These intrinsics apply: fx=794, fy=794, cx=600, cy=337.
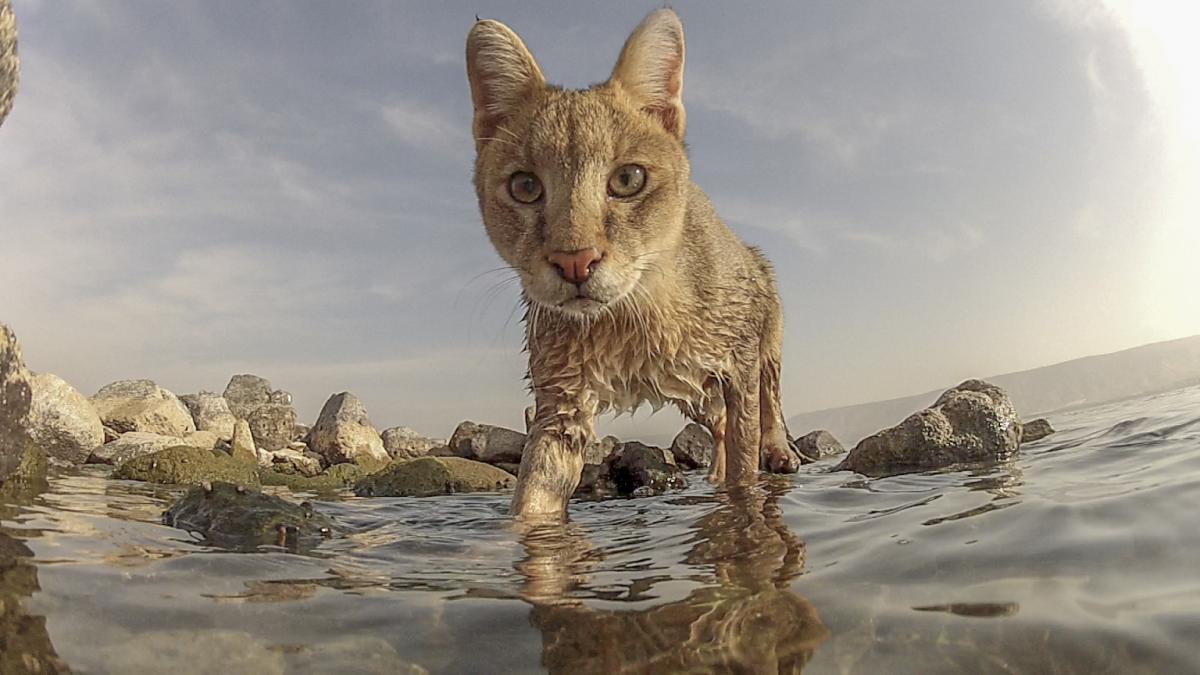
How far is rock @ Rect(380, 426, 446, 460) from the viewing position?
1678 cm

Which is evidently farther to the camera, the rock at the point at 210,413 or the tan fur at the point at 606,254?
the rock at the point at 210,413

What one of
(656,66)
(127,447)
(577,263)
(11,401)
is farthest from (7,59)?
(127,447)

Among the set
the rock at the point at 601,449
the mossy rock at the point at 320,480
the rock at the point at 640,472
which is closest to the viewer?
the rock at the point at 640,472

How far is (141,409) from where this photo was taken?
46.8 feet

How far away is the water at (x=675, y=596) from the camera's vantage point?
1.71 meters

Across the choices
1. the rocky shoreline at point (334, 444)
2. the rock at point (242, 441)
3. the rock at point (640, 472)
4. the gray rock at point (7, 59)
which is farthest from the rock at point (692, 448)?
the gray rock at point (7, 59)

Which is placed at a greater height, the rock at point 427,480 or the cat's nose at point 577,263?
the cat's nose at point 577,263

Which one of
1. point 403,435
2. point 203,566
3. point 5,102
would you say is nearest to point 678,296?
point 203,566

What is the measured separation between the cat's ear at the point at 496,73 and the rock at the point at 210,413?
12.7 metres

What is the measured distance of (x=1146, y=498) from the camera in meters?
2.81

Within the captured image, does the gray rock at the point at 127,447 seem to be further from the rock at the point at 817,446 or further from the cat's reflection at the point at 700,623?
the cat's reflection at the point at 700,623

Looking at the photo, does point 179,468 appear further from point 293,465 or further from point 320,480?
point 293,465

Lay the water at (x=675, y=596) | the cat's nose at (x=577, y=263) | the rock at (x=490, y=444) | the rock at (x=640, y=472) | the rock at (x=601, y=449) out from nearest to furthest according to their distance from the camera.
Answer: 1. the water at (x=675, y=596)
2. the cat's nose at (x=577, y=263)
3. the rock at (x=640, y=472)
4. the rock at (x=601, y=449)
5. the rock at (x=490, y=444)

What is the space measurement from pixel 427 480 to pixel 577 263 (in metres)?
5.10
